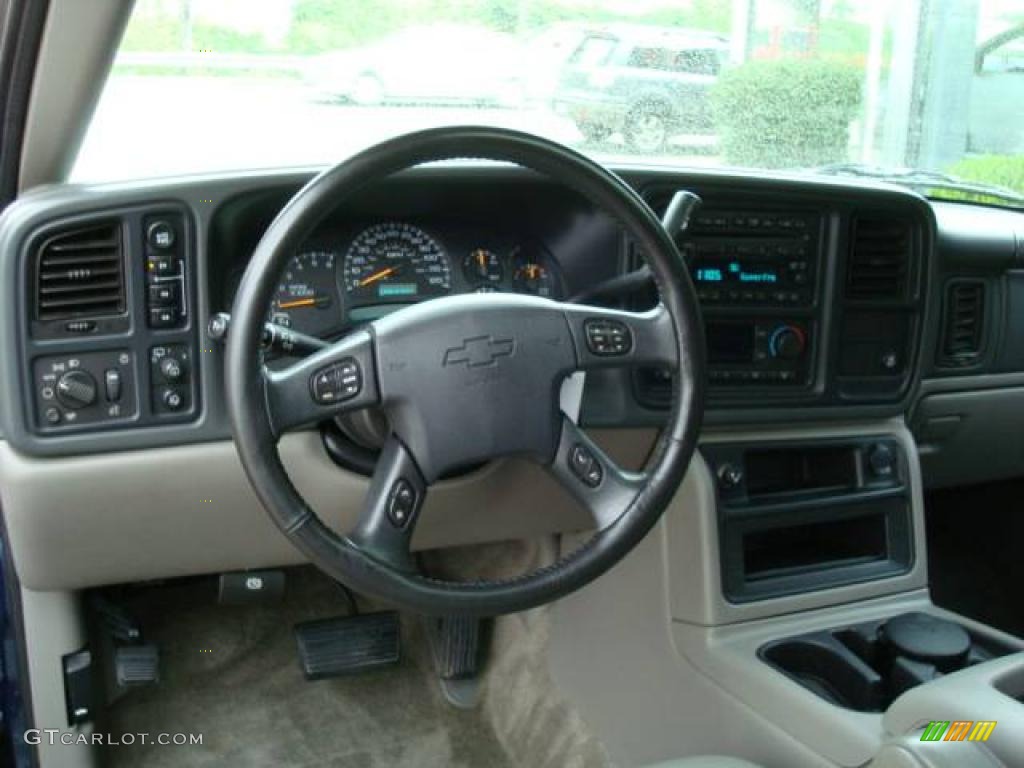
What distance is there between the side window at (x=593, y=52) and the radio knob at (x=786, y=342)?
1.98 feet

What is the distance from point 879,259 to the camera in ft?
7.52

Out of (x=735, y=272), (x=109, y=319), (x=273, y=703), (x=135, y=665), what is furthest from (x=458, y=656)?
(x=109, y=319)

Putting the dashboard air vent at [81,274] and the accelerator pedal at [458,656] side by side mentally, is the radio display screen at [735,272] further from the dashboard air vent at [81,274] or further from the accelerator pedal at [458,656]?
the dashboard air vent at [81,274]

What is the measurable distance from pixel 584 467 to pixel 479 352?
0.76 feet

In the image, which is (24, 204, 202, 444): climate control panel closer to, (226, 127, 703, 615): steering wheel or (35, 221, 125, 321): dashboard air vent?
(35, 221, 125, 321): dashboard air vent

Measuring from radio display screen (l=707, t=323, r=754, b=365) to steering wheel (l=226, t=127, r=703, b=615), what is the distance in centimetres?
57

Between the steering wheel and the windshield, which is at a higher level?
the windshield

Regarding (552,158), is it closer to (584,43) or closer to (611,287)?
(611,287)

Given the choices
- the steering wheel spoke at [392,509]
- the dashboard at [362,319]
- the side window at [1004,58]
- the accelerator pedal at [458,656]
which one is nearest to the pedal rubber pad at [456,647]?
the accelerator pedal at [458,656]

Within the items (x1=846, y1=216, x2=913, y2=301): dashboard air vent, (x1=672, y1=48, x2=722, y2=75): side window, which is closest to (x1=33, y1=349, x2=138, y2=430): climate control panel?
(x1=672, y1=48, x2=722, y2=75): side window

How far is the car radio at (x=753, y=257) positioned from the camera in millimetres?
2137

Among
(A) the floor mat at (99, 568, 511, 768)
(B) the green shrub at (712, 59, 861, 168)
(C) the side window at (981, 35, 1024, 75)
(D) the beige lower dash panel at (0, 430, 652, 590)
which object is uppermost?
(C) the side window at (981, 35, 1024, 75)

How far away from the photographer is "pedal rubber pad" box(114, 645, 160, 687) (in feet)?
7.28

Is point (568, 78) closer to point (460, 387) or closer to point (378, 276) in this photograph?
point (378, 276)
